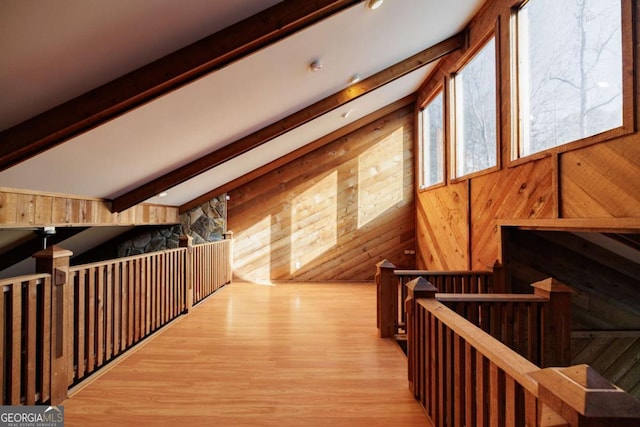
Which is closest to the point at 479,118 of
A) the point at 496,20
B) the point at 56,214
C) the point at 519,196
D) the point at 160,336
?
the point at 496,20

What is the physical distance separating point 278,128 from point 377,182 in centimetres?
303

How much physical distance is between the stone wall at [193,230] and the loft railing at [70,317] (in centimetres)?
267

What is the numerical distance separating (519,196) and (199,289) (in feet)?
13.7

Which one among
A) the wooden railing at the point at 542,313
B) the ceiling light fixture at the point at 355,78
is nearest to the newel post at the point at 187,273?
the ceiling light fixture at the point at 355,78

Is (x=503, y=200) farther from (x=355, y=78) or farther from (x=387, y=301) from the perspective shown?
(x=355, y=78)

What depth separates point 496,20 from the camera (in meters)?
3.54

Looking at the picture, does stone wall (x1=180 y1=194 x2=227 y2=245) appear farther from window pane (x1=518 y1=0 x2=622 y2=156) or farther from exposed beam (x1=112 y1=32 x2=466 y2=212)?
window pane (x1=518 y1=0 x2=622 y2=156)

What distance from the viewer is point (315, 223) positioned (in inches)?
269

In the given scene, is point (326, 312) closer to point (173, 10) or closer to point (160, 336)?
point (160, 336)

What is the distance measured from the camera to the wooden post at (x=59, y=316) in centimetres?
220

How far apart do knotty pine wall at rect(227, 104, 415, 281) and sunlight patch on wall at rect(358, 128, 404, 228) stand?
2 cm

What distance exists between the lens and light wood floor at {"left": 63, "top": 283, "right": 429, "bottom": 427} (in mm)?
2135

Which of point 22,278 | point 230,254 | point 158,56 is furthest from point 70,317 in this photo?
point 230,254

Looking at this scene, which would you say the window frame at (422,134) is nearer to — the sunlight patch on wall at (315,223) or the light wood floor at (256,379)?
the sunlight patch on wall at (315,223)
